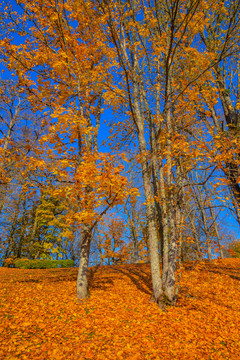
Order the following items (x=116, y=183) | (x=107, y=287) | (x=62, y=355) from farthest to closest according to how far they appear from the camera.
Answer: (x=107, y=287) → (x=116, y=183) → (x=62, y=355)

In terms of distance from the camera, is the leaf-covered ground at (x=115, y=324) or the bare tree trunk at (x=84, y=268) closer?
the leaf-covered ground at (x=115, y=324)

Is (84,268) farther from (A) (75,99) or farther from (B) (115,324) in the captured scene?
(A) (75,99)

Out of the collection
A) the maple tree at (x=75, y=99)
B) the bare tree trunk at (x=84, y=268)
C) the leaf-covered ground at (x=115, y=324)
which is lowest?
the leaf-covered ground at (x=115, y=324)

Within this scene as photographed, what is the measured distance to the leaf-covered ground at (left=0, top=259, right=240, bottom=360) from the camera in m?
3.27

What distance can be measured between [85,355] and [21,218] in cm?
1774

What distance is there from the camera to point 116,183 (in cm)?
453

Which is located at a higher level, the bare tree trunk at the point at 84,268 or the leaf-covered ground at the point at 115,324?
the bare tree trunk at the point at 84,268

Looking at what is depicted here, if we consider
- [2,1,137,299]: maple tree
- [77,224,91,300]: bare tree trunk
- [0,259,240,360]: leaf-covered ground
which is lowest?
[0,259,240,360]: leaf-covered ground

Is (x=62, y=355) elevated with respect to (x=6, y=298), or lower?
lower

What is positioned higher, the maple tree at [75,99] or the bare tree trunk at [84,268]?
the maple tree at [75,99]

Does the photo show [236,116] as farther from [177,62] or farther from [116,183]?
[116,183]

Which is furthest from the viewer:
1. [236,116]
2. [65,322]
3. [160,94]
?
[160,94]

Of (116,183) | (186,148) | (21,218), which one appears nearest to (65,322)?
(116,183)

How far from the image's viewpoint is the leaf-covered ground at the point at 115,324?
10.7ft
